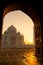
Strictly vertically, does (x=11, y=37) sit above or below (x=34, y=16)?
above

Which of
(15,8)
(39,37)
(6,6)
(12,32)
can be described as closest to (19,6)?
(15,8)

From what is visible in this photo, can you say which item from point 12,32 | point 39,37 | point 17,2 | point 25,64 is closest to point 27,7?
point 17,2

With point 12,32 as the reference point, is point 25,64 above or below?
below

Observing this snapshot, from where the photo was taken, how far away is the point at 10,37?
5162 cm

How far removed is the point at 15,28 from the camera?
5162 centimetres

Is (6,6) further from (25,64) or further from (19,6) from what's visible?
(25,64)

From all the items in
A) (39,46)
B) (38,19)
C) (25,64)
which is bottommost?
(25,64)

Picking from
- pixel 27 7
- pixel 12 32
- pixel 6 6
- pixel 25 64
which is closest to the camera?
pixel 25 64

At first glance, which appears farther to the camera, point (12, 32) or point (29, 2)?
point (12, 32)

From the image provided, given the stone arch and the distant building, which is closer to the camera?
the stone arch

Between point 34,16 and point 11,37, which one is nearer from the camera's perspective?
point 34,16

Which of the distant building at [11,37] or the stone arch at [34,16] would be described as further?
the distant building at [11,37]

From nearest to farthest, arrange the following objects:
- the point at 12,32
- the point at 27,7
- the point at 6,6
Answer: the point at 6,6, the point at 27,7, the point at 12,32

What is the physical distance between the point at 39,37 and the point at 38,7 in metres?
1.72
